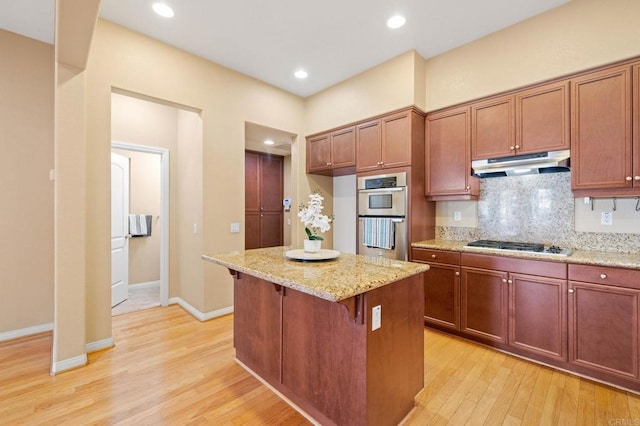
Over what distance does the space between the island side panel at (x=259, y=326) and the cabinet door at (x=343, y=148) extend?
222 centimetres

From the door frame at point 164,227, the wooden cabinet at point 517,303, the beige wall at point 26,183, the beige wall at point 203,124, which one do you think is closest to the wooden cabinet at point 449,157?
the wooden cabinet at point 517,303

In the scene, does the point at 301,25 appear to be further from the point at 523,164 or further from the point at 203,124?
the point at 523,164

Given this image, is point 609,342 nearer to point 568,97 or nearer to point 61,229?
point 568,97

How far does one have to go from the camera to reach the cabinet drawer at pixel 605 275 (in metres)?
1.96

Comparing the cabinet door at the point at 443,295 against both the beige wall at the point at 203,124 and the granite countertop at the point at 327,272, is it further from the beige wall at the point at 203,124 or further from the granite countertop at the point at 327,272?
the beige wall at the point at 203,124

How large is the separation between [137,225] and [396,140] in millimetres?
4226

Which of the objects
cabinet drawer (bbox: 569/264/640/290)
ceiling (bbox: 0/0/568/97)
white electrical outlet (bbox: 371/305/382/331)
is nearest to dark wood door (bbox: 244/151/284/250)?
ceiling (bbox: 0/0/568/97)

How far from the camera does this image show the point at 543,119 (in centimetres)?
259

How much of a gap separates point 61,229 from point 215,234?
1436mm

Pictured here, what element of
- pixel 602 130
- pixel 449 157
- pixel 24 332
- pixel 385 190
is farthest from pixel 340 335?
pixel 24 332

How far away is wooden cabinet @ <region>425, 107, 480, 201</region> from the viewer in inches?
121

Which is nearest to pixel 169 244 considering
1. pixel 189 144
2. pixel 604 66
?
pixel 189 144

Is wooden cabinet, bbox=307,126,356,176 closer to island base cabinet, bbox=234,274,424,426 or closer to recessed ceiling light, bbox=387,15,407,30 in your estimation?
recessed ceiling light, bbox=387,15,407,30

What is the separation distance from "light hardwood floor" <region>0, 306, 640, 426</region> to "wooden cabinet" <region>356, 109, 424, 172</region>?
2.05m
